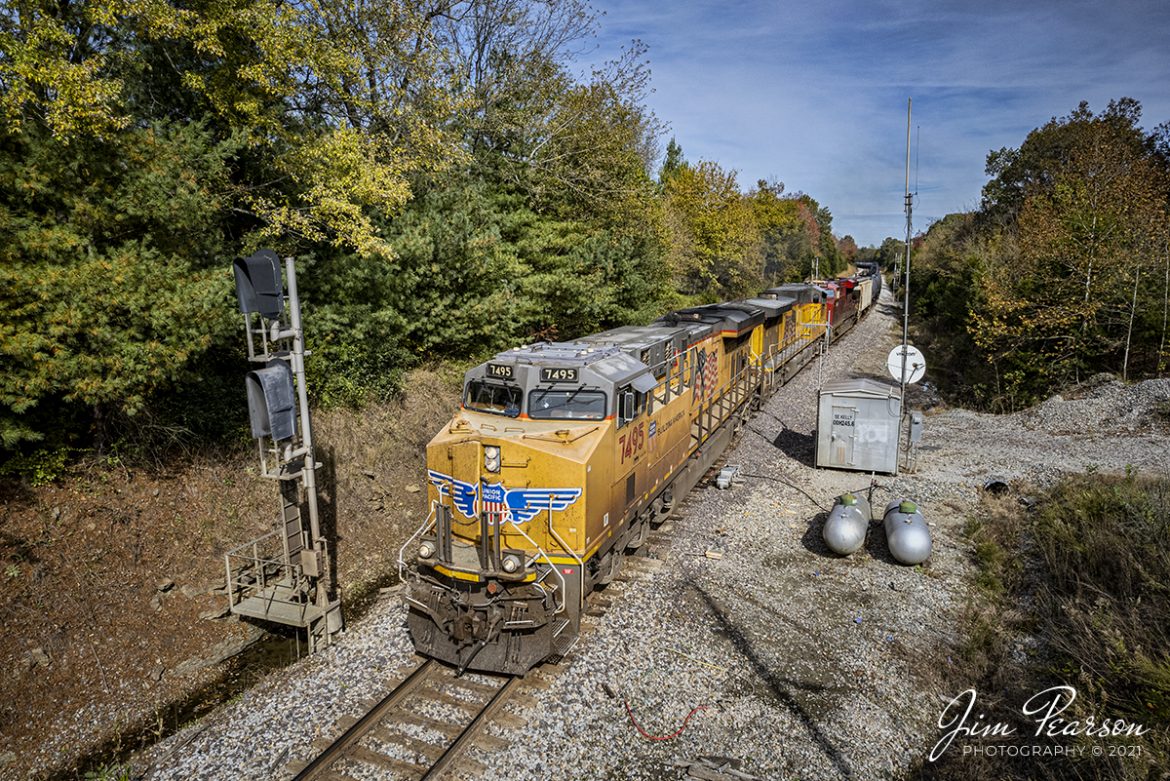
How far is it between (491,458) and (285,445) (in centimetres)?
327

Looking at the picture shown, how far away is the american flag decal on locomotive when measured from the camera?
786cm

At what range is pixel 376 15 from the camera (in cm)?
1523

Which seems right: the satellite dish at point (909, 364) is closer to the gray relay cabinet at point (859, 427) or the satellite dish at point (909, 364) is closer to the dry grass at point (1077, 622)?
the gray relay cabinet at point (859, 427)

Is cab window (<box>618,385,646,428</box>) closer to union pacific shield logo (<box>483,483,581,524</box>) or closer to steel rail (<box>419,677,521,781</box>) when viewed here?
union pacific shield logo (<box>483,483,581,524</box>)

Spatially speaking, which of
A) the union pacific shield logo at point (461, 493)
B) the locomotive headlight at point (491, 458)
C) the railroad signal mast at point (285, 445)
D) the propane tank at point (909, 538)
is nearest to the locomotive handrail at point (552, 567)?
the union pacific shield logo at point (461, 493)

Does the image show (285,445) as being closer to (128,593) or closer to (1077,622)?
(128,593)

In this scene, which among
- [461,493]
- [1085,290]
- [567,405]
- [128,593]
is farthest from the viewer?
[1085,290]

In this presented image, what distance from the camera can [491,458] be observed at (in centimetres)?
796

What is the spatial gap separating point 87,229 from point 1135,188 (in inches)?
1189

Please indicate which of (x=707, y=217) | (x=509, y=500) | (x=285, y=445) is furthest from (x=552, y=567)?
(x=707, y=217)

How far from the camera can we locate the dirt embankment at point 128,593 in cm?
791

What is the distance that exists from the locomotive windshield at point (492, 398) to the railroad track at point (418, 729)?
3544mm

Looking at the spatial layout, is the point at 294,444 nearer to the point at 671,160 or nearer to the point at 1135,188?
the point at 1135,188

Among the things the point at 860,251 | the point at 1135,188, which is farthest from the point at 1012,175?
the point at 860,251
